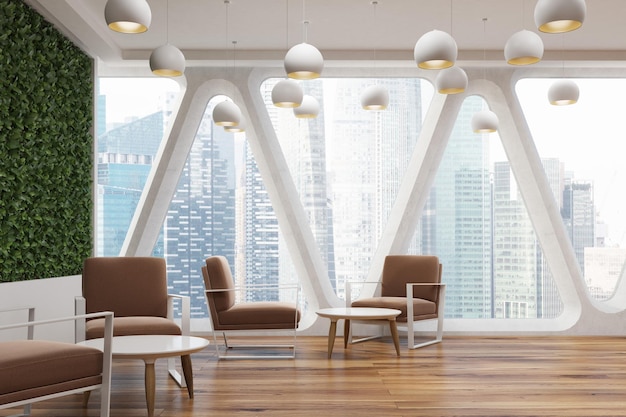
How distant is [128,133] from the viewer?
873cm

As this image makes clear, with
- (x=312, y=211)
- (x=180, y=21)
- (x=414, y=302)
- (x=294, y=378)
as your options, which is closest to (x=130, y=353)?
(x=294, y=378)

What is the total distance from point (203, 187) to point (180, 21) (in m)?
2.39

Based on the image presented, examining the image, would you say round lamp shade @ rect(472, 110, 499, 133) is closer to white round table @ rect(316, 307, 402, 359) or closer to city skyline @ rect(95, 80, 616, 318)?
city skyline @ rect(95, 80, 616, 318)

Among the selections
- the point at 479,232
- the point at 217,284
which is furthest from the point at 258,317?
the point at 479,232

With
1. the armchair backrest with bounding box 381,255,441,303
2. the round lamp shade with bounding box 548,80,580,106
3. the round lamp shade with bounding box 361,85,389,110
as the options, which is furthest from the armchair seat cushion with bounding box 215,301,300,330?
the round lamp shade with bounding box 548,80,580,106

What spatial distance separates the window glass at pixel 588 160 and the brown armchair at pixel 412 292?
2311 millimetres

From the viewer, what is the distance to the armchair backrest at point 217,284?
634 cm

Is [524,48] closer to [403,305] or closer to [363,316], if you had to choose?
[363,316]

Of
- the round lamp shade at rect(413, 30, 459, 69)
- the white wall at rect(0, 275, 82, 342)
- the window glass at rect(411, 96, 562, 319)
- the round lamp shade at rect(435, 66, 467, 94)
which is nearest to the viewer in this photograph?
the round lamp shade at rect(413, 30, 459, 69)

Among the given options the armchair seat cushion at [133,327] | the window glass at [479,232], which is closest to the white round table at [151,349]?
the armchair seat cushion at [133,327]

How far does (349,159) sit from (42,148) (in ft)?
12.5

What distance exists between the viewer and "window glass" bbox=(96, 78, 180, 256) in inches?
341

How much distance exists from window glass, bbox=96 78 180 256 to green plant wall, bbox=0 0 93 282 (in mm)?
1115

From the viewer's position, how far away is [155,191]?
27.1 ft
